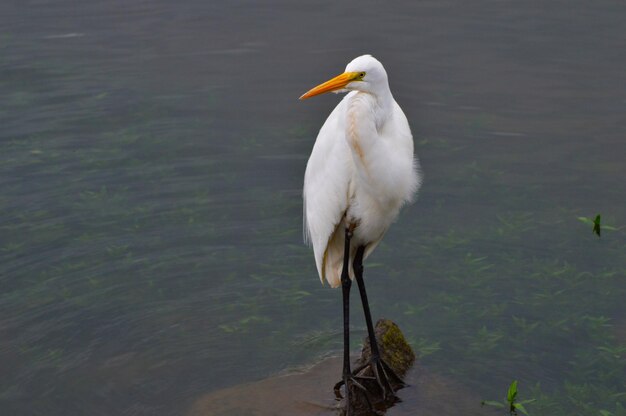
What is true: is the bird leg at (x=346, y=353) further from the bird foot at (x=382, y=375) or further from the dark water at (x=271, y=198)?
the dark water at (x=271, y=198)

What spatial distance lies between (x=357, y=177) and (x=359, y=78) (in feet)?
2.16

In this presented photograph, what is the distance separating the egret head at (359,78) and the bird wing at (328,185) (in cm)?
30

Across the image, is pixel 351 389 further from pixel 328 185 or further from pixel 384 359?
pixel 328 185

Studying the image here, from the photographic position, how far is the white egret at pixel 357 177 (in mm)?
6074

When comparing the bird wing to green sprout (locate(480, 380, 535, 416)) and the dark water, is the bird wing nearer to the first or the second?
the dark water

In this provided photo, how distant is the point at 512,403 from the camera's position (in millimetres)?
6438

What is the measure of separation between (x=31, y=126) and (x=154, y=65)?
76.2 inches

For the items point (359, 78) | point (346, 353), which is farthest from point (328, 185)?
point (346, 353)

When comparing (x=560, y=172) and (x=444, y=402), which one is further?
(x=560, y=172)

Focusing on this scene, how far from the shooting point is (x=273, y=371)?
7344mm

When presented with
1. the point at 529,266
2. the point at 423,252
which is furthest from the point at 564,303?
the point at 423,252

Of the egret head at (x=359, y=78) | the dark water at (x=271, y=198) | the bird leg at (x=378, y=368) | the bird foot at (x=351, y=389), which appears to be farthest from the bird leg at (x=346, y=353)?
the egret head at (x=359, y=78)

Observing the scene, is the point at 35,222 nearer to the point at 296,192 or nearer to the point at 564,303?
the point at 296,192

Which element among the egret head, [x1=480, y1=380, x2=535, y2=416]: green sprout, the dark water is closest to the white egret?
the egret head
